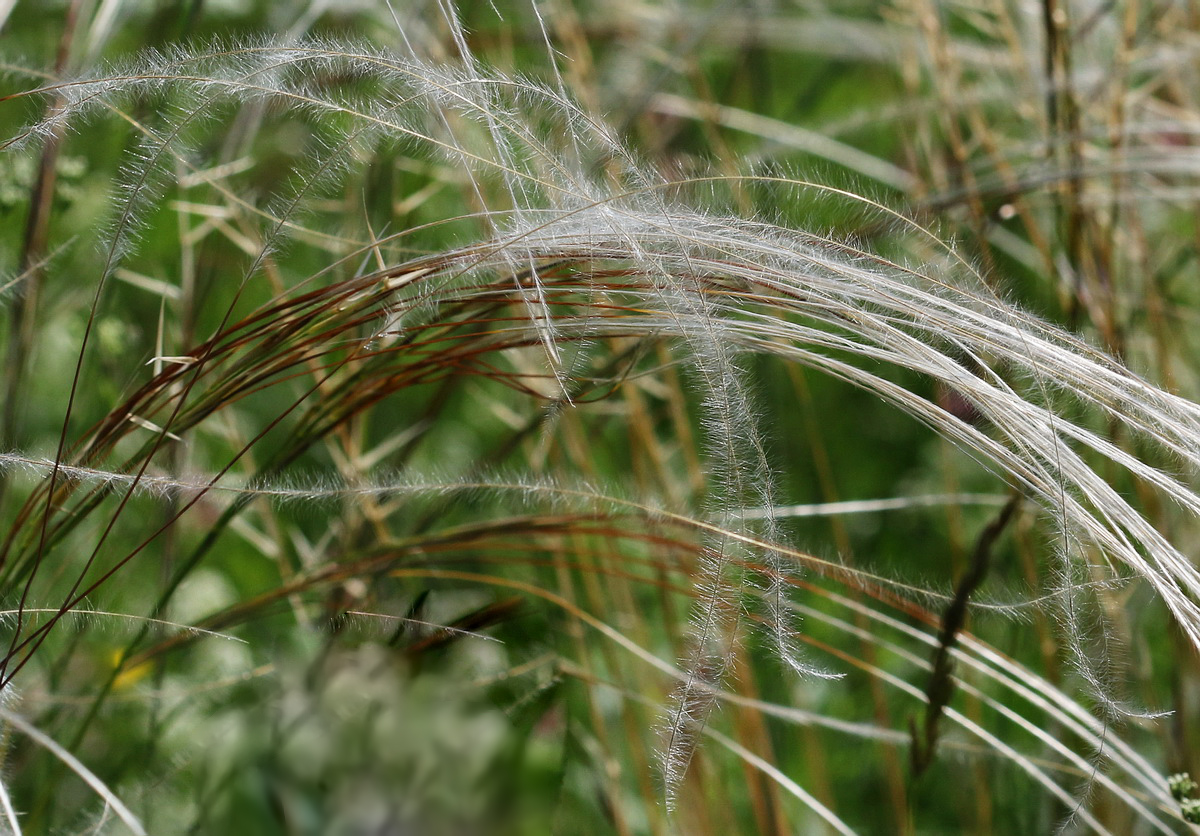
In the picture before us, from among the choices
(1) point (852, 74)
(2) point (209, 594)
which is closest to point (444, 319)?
(2) point (209, 594)

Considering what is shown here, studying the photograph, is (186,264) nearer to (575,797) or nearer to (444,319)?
(444,319)

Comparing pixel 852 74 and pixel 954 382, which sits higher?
pixel 852 74

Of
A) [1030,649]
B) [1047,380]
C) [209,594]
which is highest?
[1030,649]

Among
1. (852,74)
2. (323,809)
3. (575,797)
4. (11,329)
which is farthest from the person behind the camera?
(852,74)

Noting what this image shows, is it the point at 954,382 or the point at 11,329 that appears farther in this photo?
the point at 11,329

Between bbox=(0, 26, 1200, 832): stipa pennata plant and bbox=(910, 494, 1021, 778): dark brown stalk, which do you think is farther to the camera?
bbox=(910, 494, 1021, 778): dark brown stalk

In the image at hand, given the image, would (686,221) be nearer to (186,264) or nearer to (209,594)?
(186,264)

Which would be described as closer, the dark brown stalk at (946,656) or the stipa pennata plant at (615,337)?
the stipa pennata plant at (615,337)

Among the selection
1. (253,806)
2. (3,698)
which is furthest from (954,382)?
(3,698)

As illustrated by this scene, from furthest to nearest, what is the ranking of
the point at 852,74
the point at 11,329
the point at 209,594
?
the point at 852,74 → the point at 209,594 → the point at 11,329
